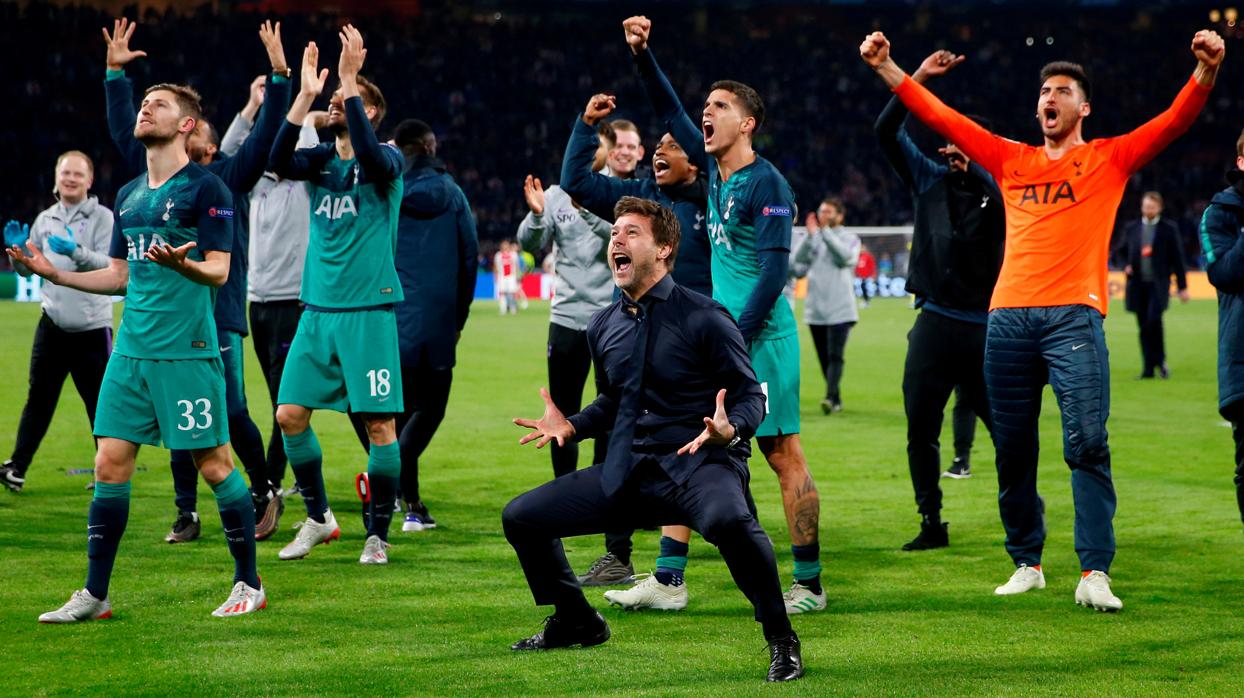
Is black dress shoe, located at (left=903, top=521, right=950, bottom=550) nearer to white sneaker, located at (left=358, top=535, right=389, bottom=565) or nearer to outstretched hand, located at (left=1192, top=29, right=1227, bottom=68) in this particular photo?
white sneaker, located at (left=358, top=535, right=389, bottom=565)

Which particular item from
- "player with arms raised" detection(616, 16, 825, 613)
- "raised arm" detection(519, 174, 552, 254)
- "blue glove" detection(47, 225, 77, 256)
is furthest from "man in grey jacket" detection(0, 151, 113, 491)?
"player with arms raised" detection(616, 16, 825, 613)

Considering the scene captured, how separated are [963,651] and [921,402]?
2363mm

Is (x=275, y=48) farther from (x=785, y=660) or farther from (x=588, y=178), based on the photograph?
(x=785, y=660)

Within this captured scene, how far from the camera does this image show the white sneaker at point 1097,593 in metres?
6.07

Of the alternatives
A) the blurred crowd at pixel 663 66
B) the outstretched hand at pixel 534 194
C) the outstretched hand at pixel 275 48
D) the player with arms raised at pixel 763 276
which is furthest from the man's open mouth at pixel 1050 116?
the blurred crowd at pixel 663 66

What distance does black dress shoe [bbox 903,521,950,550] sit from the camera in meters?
7.63

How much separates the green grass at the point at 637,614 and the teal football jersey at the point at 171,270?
3.77ft

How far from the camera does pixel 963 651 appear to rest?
5.41 meters

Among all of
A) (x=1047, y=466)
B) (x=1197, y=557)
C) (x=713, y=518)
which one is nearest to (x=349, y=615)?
(x=713, y=518)

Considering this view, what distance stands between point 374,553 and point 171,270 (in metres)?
1.90

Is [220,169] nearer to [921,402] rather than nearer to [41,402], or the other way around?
[41,402]

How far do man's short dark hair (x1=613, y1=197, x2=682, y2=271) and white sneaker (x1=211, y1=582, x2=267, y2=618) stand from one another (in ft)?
7.57

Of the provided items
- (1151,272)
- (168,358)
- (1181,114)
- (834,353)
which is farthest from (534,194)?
(1151,272)

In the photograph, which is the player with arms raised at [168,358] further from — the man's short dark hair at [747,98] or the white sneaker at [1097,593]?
the white sneaker at [1097,593]
